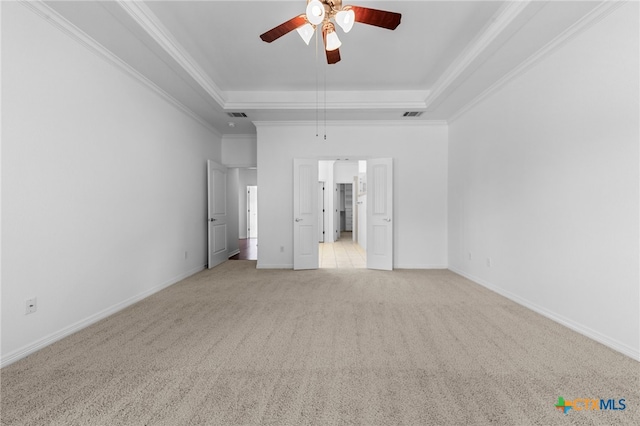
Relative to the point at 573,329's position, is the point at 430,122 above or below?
above

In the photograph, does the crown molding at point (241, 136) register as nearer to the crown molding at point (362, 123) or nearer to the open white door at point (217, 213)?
the open white door at point (217, 213)

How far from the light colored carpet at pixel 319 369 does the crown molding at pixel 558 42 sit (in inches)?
104

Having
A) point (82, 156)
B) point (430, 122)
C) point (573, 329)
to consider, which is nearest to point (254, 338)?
point (82, 156)

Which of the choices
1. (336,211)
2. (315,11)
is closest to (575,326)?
(315,11)

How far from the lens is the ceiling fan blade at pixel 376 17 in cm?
199

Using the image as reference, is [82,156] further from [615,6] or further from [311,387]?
[615,6]

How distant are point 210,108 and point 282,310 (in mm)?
3410

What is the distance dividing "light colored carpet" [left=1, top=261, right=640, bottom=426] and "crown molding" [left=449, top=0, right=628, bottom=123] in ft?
8.65

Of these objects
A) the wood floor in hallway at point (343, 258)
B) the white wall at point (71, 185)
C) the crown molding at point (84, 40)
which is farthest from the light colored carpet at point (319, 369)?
the crown molding at point (84, 40)

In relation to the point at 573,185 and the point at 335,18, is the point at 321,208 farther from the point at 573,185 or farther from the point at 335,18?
the point at 335,18

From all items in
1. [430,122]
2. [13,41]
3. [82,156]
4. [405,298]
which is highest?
[430,122]

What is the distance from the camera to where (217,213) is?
5.55m

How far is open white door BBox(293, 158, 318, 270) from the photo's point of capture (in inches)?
204

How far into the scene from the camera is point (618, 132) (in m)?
2.17
